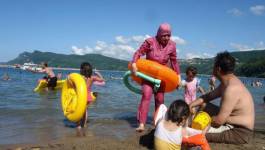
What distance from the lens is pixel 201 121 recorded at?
180 inches

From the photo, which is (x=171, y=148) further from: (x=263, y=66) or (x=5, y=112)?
(x=263, y=66)

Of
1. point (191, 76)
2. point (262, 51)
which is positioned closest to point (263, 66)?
point (262, 51)

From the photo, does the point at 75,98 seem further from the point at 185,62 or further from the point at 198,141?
the point at 185,62

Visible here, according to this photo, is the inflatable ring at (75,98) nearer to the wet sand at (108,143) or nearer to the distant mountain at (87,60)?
the wet sand at (108,143)

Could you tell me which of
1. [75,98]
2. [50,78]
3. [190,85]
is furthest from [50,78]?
[75,98]

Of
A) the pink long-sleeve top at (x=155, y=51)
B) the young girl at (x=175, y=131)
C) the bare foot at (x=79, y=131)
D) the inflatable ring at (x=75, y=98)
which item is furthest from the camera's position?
the pink long-sleeve top at (x=155, y=51)

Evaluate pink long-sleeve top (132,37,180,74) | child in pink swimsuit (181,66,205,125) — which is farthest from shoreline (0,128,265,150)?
child in pink swimsuit (181,66,205,125)

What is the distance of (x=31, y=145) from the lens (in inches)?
206

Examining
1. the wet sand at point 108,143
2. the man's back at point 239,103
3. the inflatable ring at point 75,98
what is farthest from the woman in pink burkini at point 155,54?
the man's back at point 239,103

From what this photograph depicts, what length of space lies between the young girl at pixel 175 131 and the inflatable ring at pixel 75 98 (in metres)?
2.01

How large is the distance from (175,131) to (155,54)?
2.63 metres

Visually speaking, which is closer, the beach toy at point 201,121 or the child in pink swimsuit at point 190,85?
the beach toy at point 201,121

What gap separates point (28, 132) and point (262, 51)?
545ft

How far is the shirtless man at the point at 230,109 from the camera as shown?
14.6 feet
